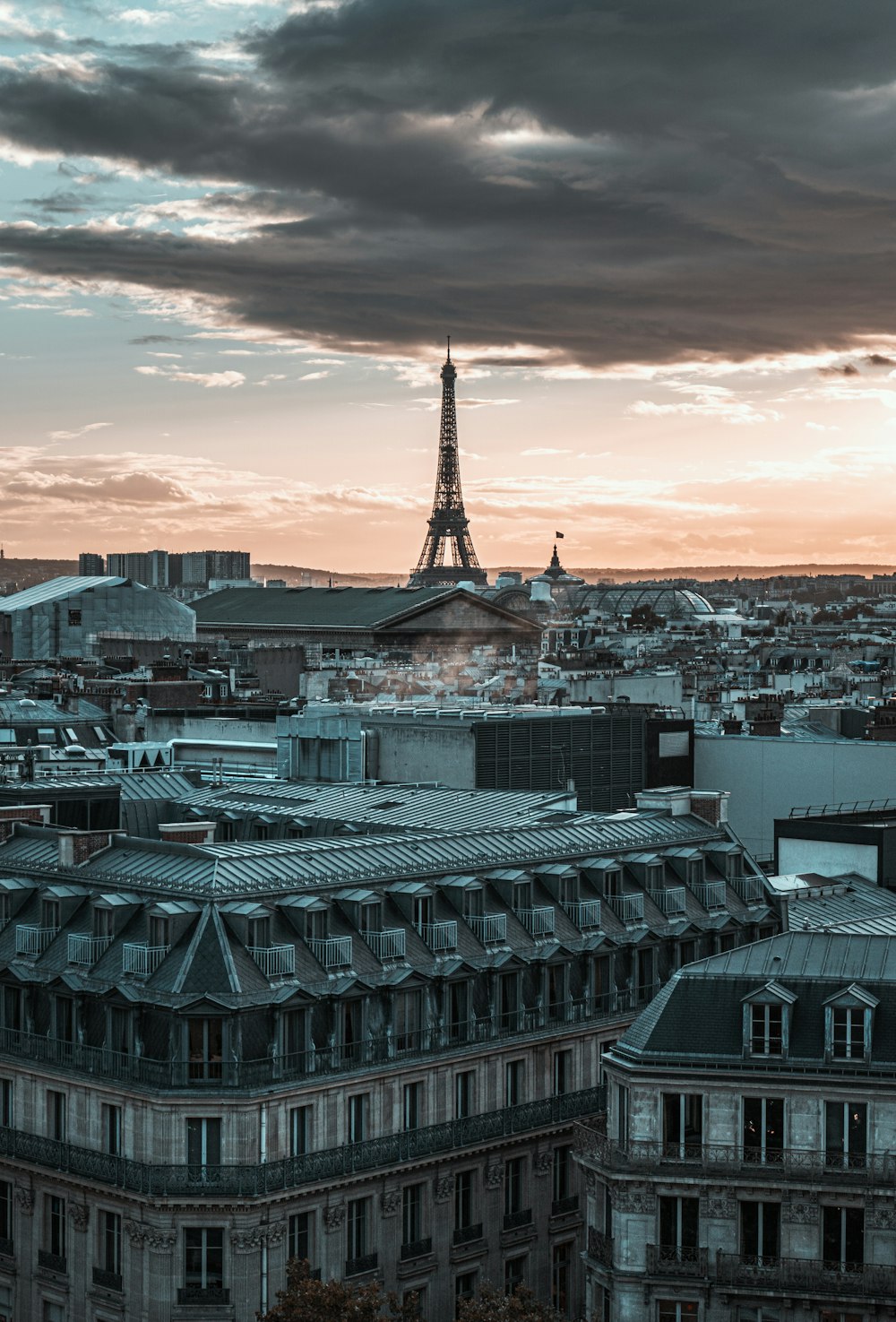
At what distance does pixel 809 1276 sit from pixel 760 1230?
1037 millimetres

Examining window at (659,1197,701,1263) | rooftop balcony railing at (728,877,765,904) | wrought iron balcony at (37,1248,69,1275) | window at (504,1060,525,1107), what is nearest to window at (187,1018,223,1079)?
wrought iron balcony at (37,1248,69,1275)

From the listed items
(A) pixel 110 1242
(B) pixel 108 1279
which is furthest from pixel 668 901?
(B) pixel 108 1279

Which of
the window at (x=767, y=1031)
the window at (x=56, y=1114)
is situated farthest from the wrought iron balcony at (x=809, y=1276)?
the window at (x=56, y=1114)

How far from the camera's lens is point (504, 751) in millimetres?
61000

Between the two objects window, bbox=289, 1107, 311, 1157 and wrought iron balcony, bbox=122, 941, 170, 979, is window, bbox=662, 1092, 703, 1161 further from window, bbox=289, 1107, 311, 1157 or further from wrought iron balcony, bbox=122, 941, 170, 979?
wrought iron balcony, bbox=122, 941, 170, 979

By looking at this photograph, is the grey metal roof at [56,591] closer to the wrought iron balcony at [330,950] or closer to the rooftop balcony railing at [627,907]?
the rooftop balcony railing at [627,907]

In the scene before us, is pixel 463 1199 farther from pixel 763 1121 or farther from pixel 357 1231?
pixel 763 1121

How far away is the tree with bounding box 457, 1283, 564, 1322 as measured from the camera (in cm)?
3076

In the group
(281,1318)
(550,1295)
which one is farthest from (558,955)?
(281,1318)

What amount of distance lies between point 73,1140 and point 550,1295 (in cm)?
981

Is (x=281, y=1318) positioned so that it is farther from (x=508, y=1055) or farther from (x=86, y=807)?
(x=86, y=807)

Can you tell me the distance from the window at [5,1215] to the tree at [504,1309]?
10.4 m

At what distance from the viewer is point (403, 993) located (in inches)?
1543

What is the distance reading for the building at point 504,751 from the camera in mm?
60969
